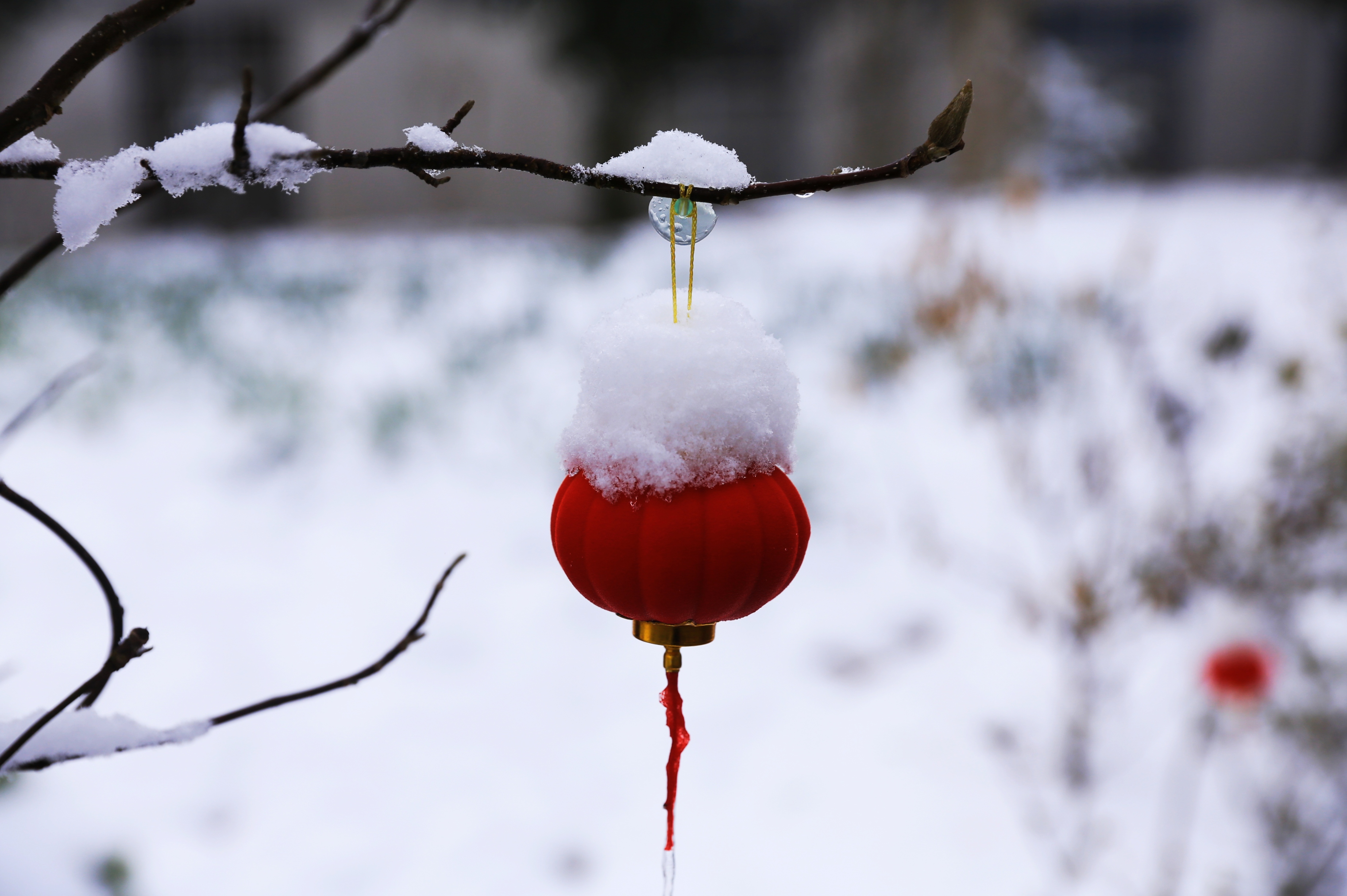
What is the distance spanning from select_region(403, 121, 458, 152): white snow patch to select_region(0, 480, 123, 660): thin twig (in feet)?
0.84

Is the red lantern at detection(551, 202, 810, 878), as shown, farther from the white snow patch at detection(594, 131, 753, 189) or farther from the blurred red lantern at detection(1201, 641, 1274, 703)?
the blurred red lantern at detection(1201, 641, 1274, 703)

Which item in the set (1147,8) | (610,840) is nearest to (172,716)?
(610,840)

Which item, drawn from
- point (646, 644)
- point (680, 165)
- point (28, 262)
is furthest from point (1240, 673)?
point (28, 262)

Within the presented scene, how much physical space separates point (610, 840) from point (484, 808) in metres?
0.27

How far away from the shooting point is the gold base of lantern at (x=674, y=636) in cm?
60

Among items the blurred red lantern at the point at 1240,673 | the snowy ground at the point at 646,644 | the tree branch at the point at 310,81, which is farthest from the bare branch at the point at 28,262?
the blurred red lantern at the point at 1240,673

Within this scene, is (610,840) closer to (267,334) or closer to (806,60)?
(267,334)

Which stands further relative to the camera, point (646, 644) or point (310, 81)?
point (646, 644)

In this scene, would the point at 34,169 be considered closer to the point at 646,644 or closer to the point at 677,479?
the point at 677,479

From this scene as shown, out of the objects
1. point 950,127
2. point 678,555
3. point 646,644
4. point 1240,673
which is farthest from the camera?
point 646,644

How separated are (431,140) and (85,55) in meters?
0.19

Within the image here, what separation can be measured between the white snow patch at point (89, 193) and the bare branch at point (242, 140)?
75 millimetres

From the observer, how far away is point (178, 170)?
48 cm

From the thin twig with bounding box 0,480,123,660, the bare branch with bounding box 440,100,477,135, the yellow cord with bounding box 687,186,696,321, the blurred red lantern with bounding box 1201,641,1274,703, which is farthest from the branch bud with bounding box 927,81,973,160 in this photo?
the blurred red lantern with bounding box 1201,641,1274,703
